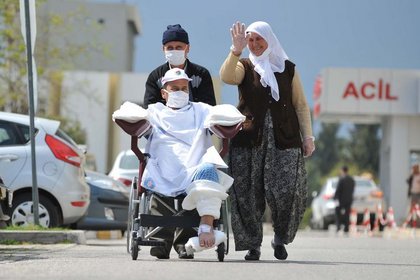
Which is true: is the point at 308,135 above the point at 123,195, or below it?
above

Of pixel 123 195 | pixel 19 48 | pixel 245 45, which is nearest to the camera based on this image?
pixel 245 45

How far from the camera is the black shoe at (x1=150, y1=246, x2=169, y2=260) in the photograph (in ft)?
37.0

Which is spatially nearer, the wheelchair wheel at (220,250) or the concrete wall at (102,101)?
the wheelchair wheel at (220,250)

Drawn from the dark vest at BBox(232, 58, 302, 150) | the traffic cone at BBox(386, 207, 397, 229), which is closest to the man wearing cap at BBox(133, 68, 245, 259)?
the dark vest at BBox(232, 58, 302, 150)

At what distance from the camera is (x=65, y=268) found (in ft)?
31.8

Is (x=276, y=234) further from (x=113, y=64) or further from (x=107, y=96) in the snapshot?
(x=113, y=64)

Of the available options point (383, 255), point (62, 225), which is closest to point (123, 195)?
point (62, 225)

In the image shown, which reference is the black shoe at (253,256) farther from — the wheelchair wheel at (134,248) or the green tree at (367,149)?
the green tree at (367,149)

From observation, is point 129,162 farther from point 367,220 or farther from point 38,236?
point 367,220

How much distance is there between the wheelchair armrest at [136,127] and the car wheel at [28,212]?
613 cm

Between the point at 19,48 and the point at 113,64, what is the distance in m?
66.9

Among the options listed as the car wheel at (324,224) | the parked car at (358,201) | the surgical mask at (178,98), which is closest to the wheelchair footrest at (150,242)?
the surgical mask at (178,98)

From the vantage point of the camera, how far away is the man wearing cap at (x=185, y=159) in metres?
10.6

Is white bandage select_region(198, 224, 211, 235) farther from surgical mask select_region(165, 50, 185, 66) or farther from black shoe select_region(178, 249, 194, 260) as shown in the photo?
surgical mask select_region(165, 50, 185, 66)
